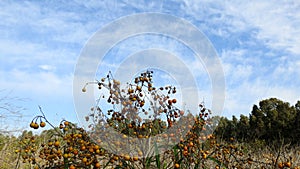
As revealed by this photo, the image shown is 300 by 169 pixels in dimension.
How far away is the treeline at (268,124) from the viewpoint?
12586mm

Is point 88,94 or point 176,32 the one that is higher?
point 176,32

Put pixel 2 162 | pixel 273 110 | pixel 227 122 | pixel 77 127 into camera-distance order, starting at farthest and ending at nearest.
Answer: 1. pixel 227 122
2. pixel 273 110
3. pixel 2 162
4. pixel 77 127

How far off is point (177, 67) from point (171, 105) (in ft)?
1.71

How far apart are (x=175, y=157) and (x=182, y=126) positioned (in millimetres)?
318

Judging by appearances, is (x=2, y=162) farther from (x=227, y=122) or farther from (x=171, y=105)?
(x=227, y=122)

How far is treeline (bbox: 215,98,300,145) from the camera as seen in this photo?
12586 millimetres

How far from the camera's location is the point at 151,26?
311 cm

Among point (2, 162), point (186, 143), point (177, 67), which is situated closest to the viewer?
point (186, 143)

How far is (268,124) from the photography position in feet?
42.1

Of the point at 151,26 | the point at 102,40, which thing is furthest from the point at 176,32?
the point at 102,40

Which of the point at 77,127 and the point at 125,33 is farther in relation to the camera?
the point at 125,33

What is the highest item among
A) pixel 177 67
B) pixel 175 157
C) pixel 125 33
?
pixel 125 33

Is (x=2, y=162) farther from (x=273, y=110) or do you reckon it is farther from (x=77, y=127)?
(x=273, y=110)

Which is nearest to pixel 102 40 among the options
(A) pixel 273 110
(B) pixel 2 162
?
(B) pixel 2 162
